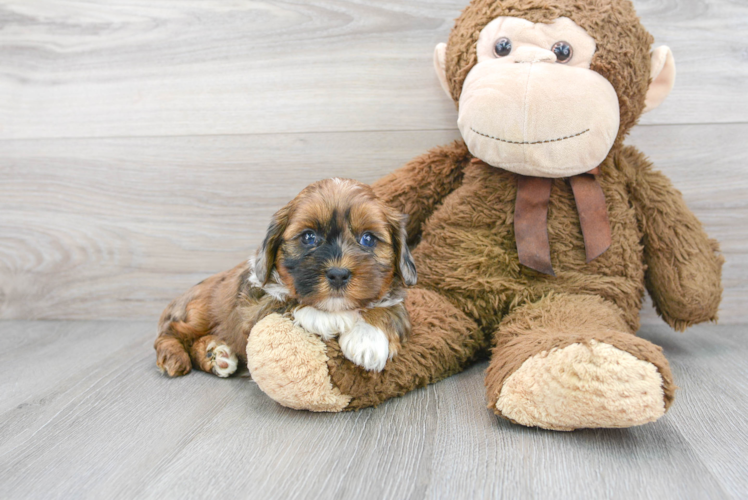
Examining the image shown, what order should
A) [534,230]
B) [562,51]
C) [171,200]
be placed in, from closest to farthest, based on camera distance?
[562,51]
[534,230]
[171,200]

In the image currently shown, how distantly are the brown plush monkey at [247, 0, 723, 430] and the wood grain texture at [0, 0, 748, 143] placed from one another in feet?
1.26

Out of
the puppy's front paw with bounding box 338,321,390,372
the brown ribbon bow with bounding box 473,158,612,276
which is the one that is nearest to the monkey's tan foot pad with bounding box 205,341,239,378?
the puppy's front paw with bounding box 338,321,390,372

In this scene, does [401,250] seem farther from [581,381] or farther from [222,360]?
[222,360]

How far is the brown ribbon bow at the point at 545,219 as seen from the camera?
183cm

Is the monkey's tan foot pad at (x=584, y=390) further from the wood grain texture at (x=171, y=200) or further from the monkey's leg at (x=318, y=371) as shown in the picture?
the wood grain texture at (x=171, y=200)

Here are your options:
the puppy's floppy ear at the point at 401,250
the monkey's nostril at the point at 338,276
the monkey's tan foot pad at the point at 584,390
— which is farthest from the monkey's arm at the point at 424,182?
the monkey's tan foot pad at the point at 584,390

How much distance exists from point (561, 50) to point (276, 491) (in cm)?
149

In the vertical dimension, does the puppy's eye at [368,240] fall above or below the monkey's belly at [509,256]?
above

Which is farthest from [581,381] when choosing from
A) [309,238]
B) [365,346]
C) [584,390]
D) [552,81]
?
[552,81]

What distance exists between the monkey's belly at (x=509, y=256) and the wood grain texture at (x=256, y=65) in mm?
583

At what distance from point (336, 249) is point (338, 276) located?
92 mm

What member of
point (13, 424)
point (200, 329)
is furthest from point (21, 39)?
point (13, 424)

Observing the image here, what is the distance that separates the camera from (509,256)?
74.7 inches

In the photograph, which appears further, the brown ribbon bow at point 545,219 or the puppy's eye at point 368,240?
the brown ribbon bow at point 545,219
